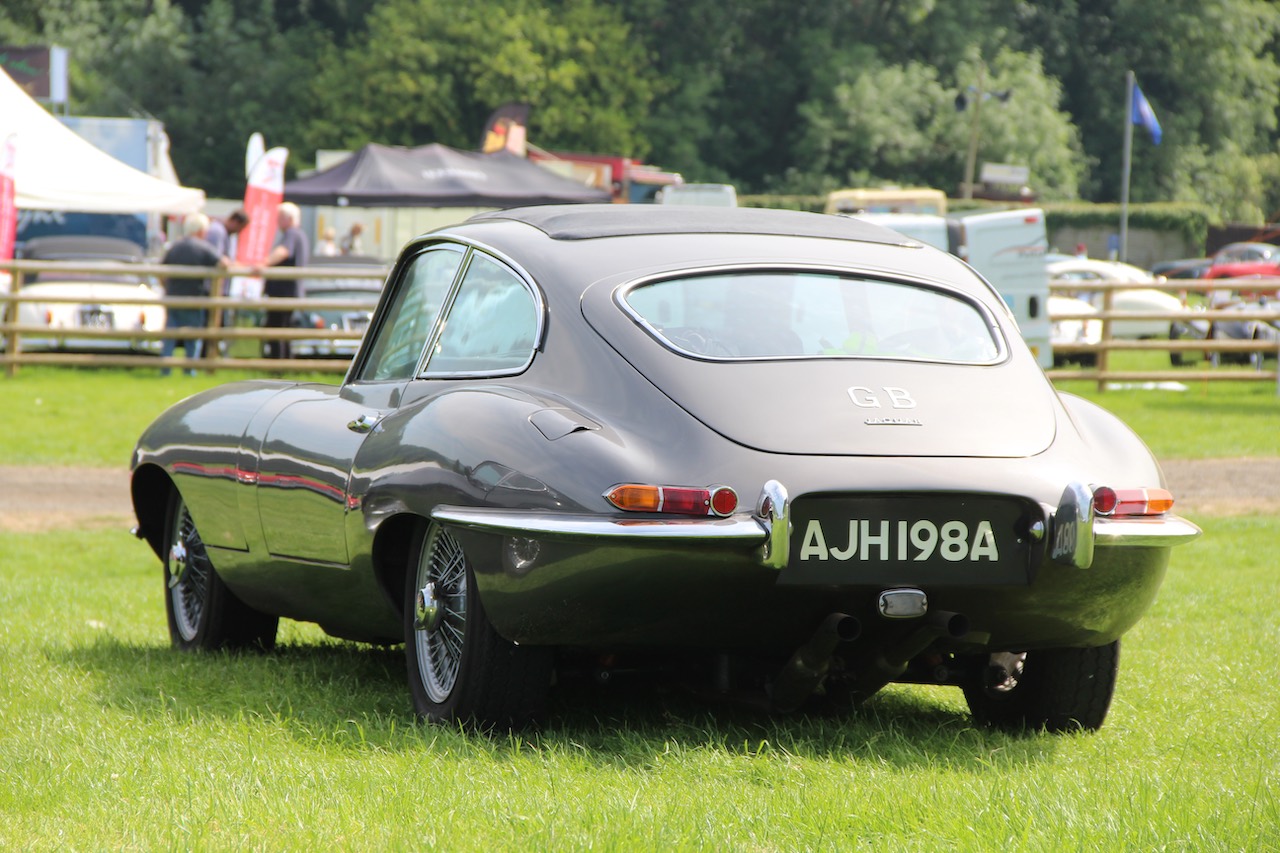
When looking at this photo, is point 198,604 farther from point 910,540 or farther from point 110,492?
point 110,492

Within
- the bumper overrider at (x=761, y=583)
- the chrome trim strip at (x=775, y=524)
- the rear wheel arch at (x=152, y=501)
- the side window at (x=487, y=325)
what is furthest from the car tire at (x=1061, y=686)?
the rear wheel arch at (x=152, y=501)

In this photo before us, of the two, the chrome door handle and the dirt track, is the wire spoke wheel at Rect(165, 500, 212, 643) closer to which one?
the chrome door handle

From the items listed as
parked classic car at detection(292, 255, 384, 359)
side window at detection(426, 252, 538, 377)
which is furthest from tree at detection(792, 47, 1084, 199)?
side window at detection(426, 252, 538, 377)

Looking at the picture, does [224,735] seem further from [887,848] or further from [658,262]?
[887,848]

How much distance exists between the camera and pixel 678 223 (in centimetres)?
512

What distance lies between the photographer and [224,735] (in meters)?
4.46

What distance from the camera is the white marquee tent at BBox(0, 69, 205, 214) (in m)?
19.9

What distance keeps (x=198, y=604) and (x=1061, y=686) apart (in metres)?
3.12

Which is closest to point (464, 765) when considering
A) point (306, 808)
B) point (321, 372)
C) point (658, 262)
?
point (306, 808)

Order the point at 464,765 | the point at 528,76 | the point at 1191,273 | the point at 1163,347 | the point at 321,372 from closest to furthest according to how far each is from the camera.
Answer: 1. the point at 464,765
2. the point at 321,372
3. the point at 1163,347
4. the point at 1191,273
5. the point at 528,76

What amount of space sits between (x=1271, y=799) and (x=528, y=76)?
5394 centimetres

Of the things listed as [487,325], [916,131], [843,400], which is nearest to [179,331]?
[487,325]

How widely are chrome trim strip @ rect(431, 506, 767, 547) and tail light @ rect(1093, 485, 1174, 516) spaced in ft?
3.02

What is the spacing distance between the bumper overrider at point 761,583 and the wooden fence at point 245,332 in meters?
14.7
